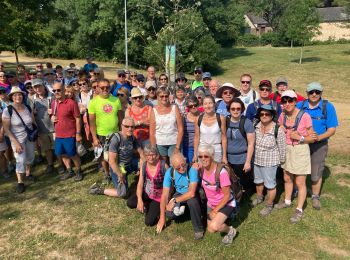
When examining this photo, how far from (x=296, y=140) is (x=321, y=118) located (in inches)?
23.0

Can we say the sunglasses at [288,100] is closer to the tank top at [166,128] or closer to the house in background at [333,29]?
the tank top at [166,128]

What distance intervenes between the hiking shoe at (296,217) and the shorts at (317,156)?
0.68m

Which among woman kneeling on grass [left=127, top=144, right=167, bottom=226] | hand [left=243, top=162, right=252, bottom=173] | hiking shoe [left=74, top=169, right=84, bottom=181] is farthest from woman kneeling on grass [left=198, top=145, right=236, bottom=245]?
hiking shoe [left=74, top=169, right=84, bottom=181]

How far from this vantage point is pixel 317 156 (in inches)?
212

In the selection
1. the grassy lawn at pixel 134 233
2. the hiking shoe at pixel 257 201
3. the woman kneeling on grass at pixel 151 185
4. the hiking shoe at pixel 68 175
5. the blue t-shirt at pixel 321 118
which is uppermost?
the blue t-shirt at pixel 321 118

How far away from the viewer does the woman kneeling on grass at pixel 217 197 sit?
4594mm

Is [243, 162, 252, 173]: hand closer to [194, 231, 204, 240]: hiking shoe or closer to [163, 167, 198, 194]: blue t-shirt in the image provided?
[163, 167, 198, 194]: blue t-shirt

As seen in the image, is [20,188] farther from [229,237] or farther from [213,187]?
[229,237]

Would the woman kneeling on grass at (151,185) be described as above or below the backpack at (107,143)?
below

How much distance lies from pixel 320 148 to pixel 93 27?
105 ft

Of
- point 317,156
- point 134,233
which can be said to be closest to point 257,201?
point 317,156

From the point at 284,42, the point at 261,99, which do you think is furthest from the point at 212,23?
the point at 261,99

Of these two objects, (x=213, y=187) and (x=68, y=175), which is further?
(x=68, y=175)

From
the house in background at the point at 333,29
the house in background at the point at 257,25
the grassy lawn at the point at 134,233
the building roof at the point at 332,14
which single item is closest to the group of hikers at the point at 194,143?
the grassy lawn at the point at 134,233
